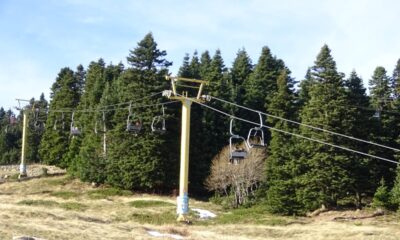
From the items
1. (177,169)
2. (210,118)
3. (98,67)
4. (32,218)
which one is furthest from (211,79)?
(32,218)

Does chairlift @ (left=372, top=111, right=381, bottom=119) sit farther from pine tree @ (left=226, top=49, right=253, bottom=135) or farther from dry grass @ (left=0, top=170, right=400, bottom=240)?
pine tree @ (left=226, top=49, right=253, bottom=135)

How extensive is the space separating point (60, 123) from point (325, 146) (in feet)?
124

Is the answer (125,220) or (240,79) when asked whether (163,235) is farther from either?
(240,79)

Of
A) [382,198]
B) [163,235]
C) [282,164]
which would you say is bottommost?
[163,235]

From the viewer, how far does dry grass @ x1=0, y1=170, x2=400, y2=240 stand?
22733 millimetres

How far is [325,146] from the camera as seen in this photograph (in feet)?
140

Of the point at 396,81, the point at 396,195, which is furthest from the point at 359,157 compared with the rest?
the point at 396,81

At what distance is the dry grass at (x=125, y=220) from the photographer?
74.6ft

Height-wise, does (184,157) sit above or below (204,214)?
above

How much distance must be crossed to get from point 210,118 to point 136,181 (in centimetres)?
997

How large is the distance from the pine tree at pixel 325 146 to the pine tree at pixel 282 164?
2.75 feet

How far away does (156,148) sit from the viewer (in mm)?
50469

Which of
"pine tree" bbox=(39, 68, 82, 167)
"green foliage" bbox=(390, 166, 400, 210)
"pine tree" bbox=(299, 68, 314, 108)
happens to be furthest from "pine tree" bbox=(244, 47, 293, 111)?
"pine tree" bbox=(39, 68, 82, 167)

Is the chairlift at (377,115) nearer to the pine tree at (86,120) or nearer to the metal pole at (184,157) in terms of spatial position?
the metal pole at (184,157)
